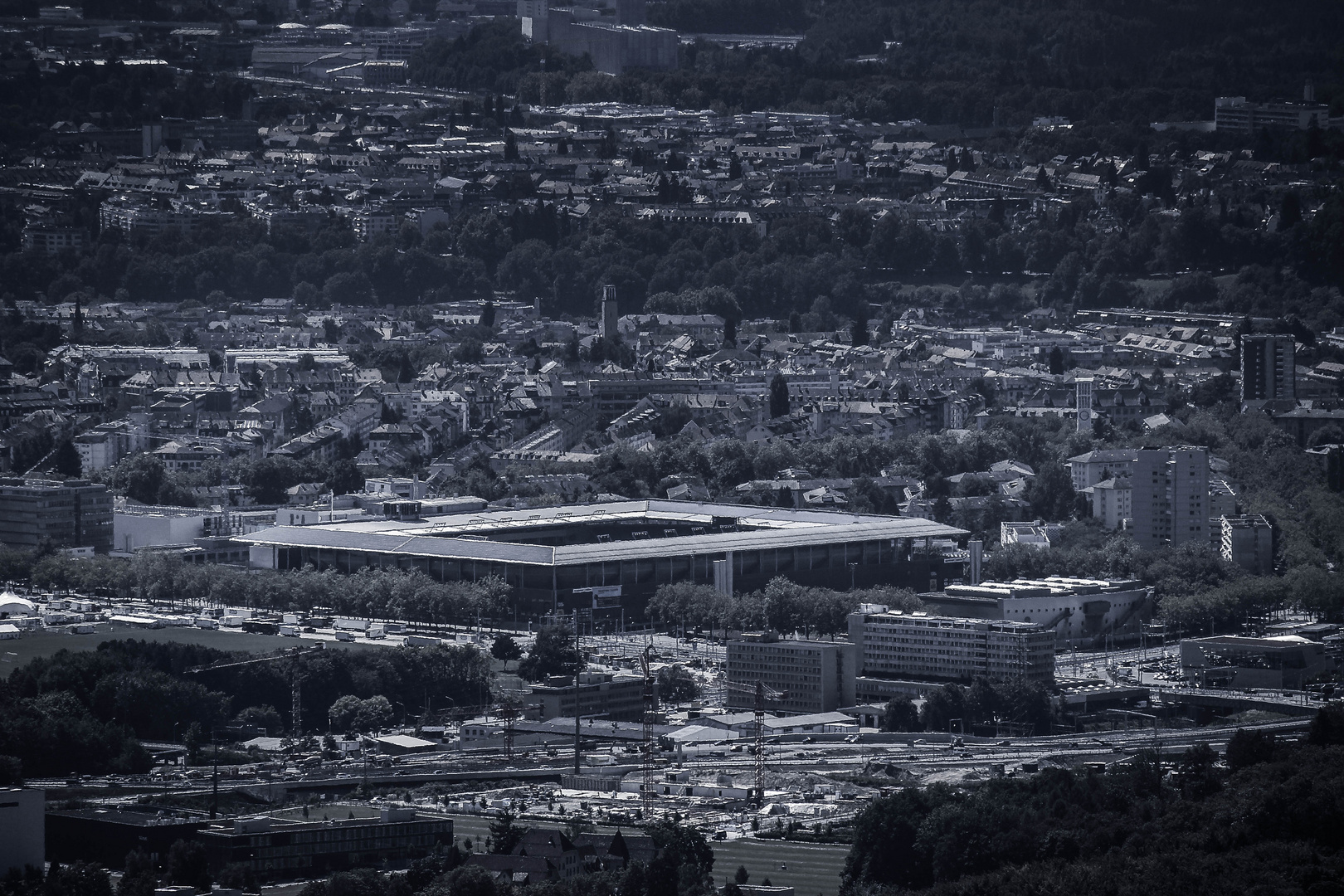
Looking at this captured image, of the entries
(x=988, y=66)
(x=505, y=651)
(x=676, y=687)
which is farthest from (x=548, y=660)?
(x=988, y=66)

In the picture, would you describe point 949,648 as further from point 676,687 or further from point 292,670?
point 292,670

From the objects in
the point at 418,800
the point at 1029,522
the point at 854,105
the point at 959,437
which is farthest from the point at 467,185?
→ the point at 418,800

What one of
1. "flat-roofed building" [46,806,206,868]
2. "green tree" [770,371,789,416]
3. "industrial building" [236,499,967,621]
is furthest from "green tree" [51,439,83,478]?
"flat-roofed building" [46,806,206,868]

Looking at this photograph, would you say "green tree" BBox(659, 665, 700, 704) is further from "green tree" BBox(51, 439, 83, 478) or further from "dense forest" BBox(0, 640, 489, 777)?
"green tree" BBox(51, 439, 83, 478)

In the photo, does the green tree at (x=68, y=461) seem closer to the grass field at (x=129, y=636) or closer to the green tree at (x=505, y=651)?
the grass field at (x=129, y=636)

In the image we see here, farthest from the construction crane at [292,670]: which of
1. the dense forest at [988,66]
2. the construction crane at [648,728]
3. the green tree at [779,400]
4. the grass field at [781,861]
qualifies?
the dense forest at [988,66]

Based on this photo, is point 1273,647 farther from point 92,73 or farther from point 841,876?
point 92,73
